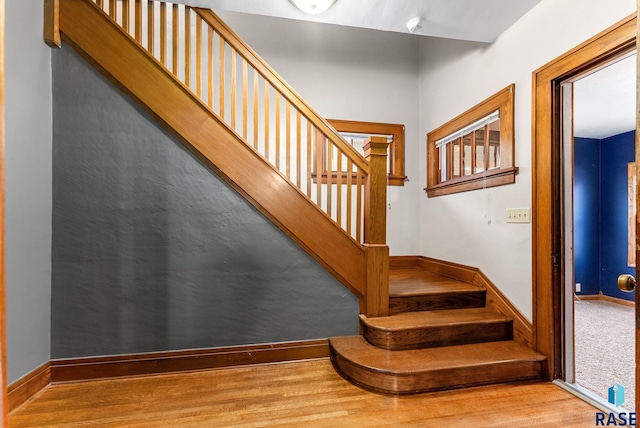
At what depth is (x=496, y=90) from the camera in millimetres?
2572

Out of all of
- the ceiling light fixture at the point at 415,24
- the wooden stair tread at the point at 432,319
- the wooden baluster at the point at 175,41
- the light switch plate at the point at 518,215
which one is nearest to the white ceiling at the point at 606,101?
the light switch plate at the point at 518,215

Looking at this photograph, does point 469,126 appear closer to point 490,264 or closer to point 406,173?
point 406,173

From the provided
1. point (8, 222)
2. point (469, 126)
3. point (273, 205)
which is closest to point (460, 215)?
point (469, 126)

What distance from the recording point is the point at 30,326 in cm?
182

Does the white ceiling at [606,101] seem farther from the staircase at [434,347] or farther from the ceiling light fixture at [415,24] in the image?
the staircase at [434,347]

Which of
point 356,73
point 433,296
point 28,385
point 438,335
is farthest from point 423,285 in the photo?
point 28,385

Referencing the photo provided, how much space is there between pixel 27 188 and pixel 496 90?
3.46 m

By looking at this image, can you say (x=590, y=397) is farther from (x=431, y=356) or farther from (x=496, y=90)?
(x=496, y=90)

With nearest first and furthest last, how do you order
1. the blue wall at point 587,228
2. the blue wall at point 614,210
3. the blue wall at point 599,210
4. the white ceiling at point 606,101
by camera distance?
the white ceiling at point 606,101, the blue wall at point 614,210, the blue wall at point 599,210, the blue wall at point 587,228

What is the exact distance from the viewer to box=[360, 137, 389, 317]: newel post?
93.1 inches

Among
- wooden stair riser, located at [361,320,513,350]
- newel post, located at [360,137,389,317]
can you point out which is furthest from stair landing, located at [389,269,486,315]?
wooden stair riser, located at [361,320,513,350]

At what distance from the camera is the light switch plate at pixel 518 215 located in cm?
220

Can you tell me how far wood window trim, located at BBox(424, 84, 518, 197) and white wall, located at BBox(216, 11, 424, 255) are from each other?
11.7 inches

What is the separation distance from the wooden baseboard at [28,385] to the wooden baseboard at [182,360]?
5 centimetres
